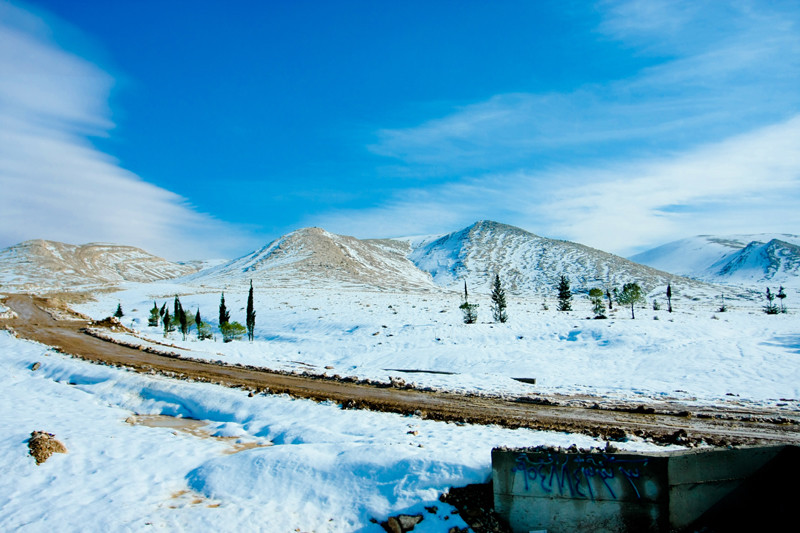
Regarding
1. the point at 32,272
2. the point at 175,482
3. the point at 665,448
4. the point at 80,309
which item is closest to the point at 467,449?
the point at 665,448

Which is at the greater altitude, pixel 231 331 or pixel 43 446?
pixel 231 331

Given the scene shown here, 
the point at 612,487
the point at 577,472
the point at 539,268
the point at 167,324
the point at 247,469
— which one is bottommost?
the point at 247,469

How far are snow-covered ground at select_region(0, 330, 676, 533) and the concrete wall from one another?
3.26 ft

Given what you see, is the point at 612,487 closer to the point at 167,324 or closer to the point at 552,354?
the point at 552,354

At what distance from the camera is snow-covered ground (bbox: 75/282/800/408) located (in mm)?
19375

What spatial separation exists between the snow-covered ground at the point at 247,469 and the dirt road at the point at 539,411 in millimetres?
1242

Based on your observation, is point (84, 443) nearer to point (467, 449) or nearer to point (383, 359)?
point (467, 449)

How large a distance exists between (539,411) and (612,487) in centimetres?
712

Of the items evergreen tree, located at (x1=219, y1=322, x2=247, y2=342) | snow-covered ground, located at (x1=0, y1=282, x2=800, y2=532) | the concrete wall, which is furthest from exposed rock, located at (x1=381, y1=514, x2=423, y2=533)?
evergreen tree, located at (x1=219, y1=322, x2=247, y2=342)

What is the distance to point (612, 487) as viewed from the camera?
785 cm

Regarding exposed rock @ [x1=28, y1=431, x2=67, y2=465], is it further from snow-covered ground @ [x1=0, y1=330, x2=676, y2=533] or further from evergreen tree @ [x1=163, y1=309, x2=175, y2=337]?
evergreen tree @ [x1=163, y1=309, x2=175, y2=337]

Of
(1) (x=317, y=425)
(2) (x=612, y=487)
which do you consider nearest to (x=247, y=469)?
(1) (x=317, y=425)

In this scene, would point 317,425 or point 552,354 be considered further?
point 552,354

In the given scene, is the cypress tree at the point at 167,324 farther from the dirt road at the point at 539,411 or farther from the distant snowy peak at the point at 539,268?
the distant snowy peak at the point at 539,268
